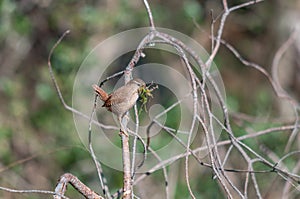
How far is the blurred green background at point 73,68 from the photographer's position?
383 cm

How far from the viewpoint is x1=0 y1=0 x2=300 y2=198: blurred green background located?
151 inches

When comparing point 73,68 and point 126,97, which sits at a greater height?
point 73,68

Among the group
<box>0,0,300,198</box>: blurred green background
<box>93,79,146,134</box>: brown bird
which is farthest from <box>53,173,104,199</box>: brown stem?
<box>0,0,300,198</box>: blurred green background

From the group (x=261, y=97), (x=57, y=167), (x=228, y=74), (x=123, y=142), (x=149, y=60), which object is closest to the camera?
(x=123, y=142)

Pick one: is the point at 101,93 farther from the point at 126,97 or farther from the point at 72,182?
the point at 72,182

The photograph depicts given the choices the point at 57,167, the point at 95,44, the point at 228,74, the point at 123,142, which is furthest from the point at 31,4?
the point at 123,142

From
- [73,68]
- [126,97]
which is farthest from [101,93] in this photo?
[73,68]

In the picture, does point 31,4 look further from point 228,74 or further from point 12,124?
point 228,74

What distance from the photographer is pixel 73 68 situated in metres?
4.10

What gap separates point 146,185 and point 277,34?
77.6 inches

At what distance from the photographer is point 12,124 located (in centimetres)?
417

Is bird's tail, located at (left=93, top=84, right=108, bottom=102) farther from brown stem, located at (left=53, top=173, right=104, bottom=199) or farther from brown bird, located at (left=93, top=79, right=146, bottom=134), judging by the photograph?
brown stem, located at (left=53, top=173, right=104, bottom=199)

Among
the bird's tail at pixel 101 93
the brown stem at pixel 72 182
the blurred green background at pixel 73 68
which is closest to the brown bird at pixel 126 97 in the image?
the bird's tail at pixel 101 93

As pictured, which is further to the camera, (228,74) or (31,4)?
(228,74)
